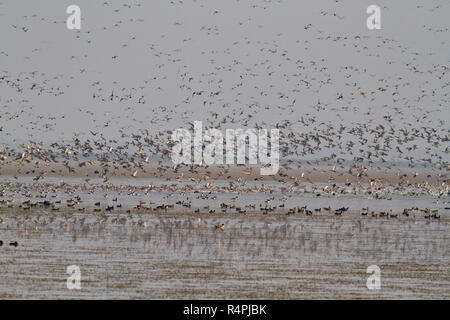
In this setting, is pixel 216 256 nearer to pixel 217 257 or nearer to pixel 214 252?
pixel 217 257

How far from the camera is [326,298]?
20703 millimetres

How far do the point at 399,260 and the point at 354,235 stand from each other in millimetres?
6131

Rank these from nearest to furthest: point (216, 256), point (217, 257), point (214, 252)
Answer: point (217, 257), point (216, 256), point (214, 252)

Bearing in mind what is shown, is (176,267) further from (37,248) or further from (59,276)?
(37,248)

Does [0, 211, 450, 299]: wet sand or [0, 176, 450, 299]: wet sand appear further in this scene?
[0, 176, 450, 299]: wet sand

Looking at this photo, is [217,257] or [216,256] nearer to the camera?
[217,257]

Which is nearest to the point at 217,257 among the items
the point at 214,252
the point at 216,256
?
the point at 216,256

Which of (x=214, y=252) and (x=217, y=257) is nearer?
(x=217, y=257)

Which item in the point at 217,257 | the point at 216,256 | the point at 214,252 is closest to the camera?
the point at 217,257

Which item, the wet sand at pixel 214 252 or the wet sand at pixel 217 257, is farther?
the wet sand at pixel 214 252

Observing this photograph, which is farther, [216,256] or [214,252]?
[214,252]
